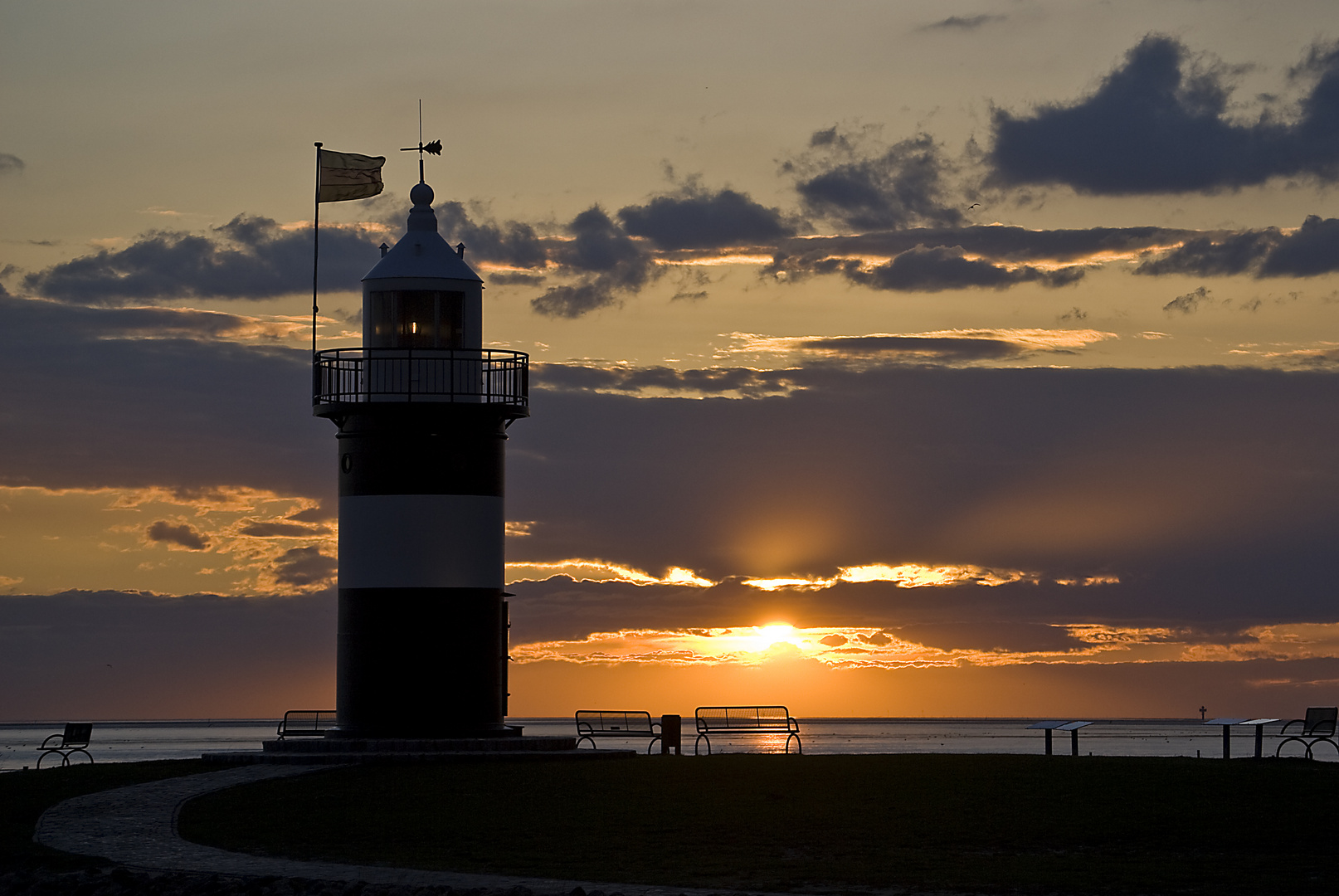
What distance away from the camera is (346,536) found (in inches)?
1199

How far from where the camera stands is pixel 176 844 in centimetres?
2061

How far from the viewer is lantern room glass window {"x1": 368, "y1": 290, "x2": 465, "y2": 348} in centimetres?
3048

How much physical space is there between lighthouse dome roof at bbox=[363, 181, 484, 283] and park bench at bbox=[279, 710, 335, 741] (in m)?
Result: 9.40

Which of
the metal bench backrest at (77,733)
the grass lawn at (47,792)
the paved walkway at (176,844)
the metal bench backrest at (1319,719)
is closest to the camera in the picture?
the paved walkway at (176,844)

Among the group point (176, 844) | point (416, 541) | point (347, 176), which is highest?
point (347, 176)

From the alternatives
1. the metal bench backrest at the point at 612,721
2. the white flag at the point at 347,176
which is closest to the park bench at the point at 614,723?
the metal bench backrest at the point at 612,721

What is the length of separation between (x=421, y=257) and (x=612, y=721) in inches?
429

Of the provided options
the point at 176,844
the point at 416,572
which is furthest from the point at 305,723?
the point at 176,844

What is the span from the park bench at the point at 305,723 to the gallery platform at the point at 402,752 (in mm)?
2661

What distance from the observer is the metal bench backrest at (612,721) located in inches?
1364

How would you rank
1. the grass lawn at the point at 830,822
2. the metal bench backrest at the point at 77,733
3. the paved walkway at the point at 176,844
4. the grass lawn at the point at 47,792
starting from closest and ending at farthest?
the paved walkway at the point at 176,844, the grass lawn at the point at 830,822, the grass lawn at the point at 47,792, the metal bench backrest at the point at 77,733

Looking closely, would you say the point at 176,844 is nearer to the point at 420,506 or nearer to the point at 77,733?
the point at 420,506

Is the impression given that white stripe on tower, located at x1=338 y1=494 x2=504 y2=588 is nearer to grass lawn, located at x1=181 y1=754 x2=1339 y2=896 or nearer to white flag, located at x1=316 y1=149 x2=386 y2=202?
grass lawn, located at x1=181 y1=754 x2=1339 y2=896

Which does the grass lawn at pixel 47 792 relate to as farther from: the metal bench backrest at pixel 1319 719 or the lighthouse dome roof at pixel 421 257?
the metal bench backrest at pixel 1319 719
